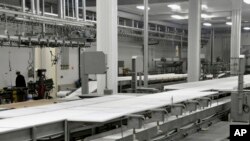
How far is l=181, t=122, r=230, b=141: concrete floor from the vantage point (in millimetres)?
4959

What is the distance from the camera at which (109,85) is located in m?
5.08

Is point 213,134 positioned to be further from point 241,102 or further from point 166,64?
point 166,64

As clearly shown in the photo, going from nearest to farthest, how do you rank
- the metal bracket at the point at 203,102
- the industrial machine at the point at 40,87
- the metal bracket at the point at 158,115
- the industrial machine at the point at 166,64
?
the metal bracket at the point at 158,115 → the metal bracket at the point at 203,102 → the industrial machine at the point at 40,87 → the industrial machine at the point at 166,64

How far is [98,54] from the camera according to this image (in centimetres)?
462

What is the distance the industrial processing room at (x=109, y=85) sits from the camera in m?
2.97

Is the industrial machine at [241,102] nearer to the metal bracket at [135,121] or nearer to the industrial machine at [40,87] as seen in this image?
the metal bracket at [135,121]

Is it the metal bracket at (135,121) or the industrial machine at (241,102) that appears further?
the industrial machine at (241,102)

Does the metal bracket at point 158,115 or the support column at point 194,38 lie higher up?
the support column at point 194,38

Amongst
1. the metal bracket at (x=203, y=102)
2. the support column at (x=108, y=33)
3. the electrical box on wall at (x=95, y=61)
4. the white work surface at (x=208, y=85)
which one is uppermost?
the support column at (x=108, y=33)

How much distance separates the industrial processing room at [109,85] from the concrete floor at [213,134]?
0.05ft

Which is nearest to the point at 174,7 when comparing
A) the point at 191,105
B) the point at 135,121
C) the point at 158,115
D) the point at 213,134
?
the point at 213,134

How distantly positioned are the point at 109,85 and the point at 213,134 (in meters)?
1.74

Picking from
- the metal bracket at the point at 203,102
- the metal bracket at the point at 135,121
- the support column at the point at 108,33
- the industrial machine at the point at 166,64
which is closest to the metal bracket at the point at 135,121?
the metal bracket at the point at 135,121

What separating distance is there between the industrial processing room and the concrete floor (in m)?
0.01
